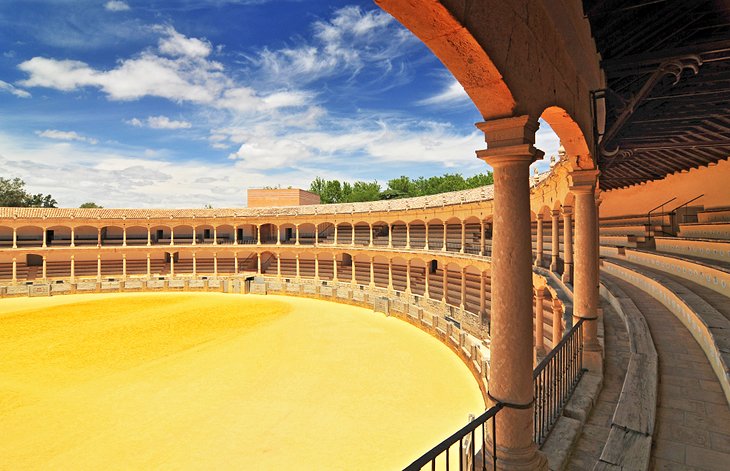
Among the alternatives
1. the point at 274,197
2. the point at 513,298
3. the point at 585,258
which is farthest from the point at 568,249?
the point at 274,197

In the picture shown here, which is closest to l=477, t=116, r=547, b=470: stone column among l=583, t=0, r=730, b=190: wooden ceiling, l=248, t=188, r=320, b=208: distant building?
l=583, t=0, r=730, b=190: wooden ceiling

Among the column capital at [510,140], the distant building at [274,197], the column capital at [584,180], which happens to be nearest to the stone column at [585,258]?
the column capital at [584,180]

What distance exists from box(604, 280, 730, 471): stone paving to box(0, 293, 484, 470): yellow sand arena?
16.9 feet

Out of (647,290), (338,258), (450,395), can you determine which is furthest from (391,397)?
(338,258)

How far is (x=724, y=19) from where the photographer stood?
5.14 metres

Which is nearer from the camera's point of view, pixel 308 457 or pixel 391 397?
pixel 308 457

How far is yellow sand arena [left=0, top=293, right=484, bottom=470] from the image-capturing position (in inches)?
336

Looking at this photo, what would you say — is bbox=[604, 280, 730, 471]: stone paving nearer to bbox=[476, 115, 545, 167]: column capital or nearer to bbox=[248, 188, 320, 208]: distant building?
bbox=[476, 115, 545, 167]: column capital

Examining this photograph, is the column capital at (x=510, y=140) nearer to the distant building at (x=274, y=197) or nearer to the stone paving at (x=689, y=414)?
the stone paving at (x=689, y=414)

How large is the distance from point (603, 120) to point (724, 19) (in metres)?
3.48

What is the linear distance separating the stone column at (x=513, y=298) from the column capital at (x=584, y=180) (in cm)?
352

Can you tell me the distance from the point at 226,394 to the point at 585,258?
10.6 metres

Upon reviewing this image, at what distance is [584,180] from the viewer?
20.8 ft

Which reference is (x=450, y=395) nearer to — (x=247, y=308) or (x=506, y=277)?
(x=506, y=277)
